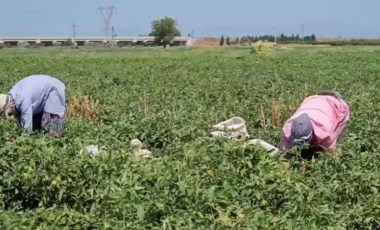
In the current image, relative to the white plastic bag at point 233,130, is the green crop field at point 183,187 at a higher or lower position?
higher

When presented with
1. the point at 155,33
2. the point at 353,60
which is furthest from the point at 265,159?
the point at 155,33

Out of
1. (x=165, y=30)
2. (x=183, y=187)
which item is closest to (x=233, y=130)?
(x=183, y=187)

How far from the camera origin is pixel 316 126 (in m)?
6.75

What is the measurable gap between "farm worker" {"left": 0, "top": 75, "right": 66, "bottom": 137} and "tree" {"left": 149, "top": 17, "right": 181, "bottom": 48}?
9229 centimetres

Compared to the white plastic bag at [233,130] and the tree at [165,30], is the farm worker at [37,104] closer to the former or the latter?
the white plastic bag at [233,130]

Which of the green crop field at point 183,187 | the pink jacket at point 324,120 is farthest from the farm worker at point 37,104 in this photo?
the pink jacket at point 324,120

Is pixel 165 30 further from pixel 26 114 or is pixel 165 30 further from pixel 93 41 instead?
pixel 26 114

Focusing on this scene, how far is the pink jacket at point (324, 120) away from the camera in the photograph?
6.76m

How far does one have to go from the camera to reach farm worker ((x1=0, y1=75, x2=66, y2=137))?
303 inches

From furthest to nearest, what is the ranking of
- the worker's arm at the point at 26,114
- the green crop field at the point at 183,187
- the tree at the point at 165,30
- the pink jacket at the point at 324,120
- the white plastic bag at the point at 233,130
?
the tree at the point at 165,30 < the worker's arm at the point at 26,114 < the white plastic bag at the point at 233,130 < the pink jacket at the point at 324,120 < the green crop field at the point at 183,187

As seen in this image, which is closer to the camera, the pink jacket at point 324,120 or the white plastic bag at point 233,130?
the pink jacket at point 324,120

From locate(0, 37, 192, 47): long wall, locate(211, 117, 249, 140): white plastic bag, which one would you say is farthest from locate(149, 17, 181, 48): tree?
locate(211, 117, 249, 140): white plastic bag

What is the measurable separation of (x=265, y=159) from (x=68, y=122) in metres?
3.84

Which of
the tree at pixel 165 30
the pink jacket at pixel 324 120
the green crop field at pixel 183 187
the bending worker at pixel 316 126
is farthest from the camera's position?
the tree at pixel 165 30
